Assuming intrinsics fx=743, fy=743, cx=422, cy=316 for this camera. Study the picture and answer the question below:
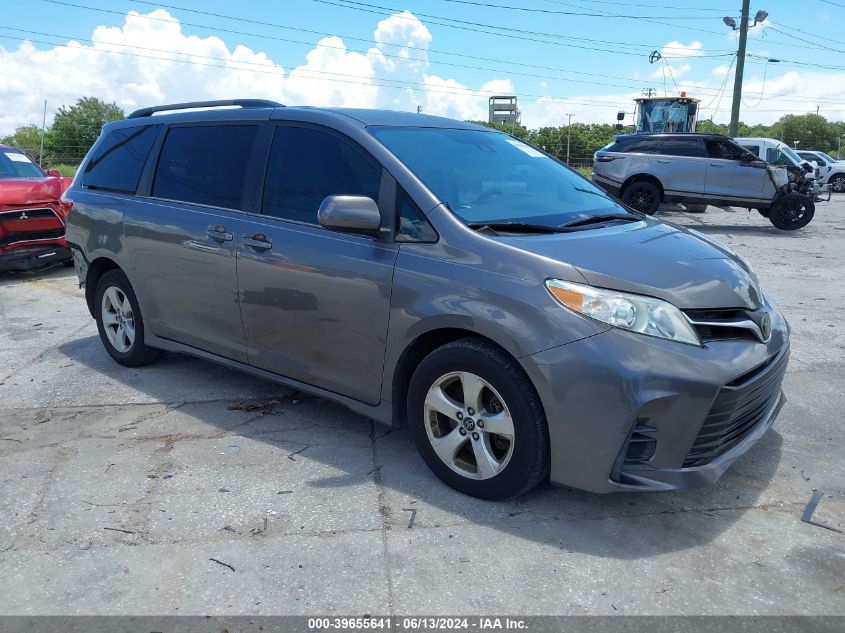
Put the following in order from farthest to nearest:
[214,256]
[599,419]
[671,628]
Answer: [214,256]
[599,419]
[671,628]

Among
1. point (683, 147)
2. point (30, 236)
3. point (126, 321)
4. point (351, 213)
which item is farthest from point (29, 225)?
point (683, 147)

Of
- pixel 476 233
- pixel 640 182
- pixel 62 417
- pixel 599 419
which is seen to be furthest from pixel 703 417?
pixel 640 182

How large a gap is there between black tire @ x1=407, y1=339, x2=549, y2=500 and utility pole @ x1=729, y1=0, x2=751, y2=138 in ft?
94.5

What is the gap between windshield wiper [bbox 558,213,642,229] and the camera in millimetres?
3783

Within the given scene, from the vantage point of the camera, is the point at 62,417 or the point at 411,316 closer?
the point at 411,316

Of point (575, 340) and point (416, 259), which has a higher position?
point (416, 259)

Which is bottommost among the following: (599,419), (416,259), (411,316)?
(599,419)

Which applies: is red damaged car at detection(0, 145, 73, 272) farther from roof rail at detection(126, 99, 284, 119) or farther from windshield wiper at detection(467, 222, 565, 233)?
windshield wiper at detection(467, 222, 565, 233)

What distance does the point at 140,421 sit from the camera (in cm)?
455

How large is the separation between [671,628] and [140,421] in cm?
328

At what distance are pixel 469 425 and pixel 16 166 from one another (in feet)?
30.0

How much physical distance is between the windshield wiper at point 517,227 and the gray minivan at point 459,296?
0.01m

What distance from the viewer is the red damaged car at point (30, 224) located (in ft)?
29.5

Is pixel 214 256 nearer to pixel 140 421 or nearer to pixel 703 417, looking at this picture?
pixel 140 421
